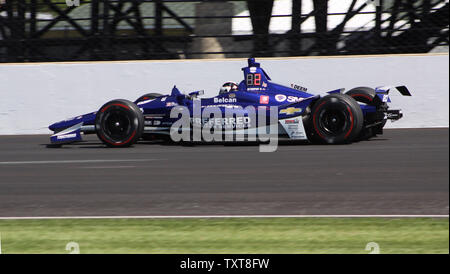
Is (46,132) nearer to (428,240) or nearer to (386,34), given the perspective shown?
(386,34)

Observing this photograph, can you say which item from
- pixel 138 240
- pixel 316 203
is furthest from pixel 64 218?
pixel 316 203

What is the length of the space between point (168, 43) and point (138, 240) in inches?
415

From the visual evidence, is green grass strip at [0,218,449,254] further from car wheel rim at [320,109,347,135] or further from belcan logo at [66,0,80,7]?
belcan logo at [66,0,80,7]

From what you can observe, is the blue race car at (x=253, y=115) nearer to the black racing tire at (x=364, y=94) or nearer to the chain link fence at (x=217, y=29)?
the black racing tire at (x=364, y=94)

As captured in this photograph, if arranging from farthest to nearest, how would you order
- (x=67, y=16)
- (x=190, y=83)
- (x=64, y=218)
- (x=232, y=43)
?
(x=67, y=16) → (x=232, y=43) → (x=190, y=83) → (x=64, y=218)

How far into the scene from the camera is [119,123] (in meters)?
11.1

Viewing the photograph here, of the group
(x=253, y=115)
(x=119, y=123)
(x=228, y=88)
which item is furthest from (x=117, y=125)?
(x=253, y=115)

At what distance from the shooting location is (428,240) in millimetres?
5254

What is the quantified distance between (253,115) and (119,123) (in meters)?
2.14

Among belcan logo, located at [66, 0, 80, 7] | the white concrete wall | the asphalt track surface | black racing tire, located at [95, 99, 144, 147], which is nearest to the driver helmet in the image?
the asphalt track surface

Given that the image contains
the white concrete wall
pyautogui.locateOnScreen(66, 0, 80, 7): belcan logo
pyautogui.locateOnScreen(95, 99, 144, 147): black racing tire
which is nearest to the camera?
pyautogui.locateOnScreen(95, 99, 144, 147): black racing tire

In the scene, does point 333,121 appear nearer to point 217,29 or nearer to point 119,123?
point 119,123

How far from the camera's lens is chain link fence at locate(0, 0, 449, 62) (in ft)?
48.3

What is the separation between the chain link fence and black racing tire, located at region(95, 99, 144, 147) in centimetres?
437
